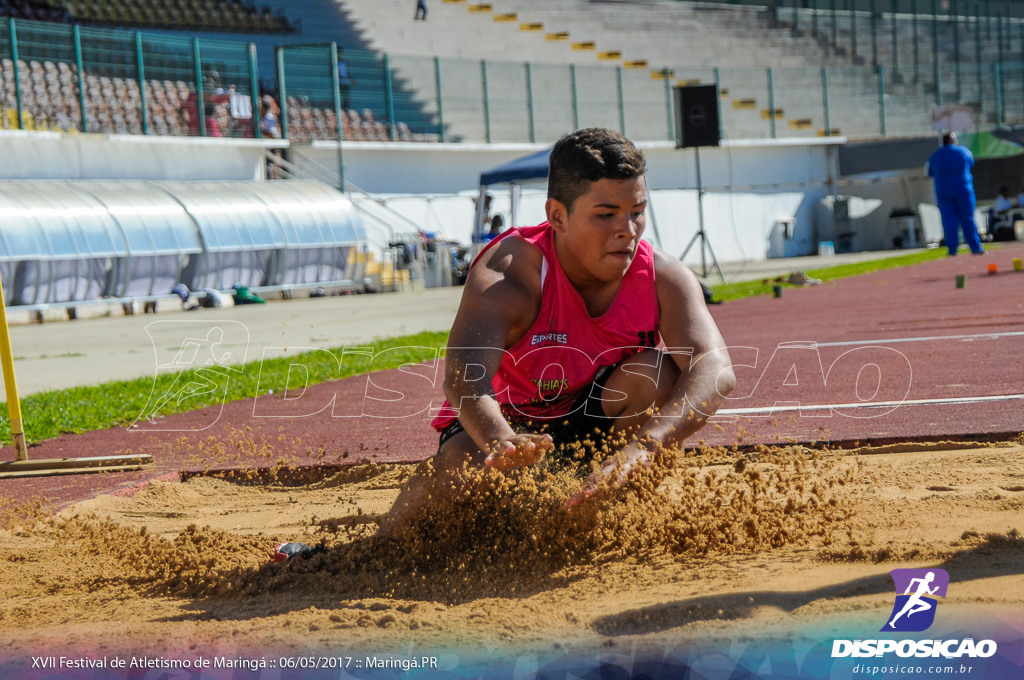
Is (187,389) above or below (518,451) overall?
below

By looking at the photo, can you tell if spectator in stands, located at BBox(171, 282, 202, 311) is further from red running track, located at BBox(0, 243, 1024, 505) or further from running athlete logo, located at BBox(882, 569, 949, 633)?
running athlete logo, located at BBox(882, 569, 949, 633)

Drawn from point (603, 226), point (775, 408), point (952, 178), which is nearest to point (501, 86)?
point (952, 178)

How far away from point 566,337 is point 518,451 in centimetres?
69

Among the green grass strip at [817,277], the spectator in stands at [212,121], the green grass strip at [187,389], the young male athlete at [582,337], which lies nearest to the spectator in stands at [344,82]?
the spectator in stands at [212,121]

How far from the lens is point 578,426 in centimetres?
371

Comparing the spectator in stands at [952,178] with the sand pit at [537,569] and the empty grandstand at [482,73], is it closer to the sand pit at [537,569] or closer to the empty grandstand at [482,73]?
the empty grandstand at [482,73]

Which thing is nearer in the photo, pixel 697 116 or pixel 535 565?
pixel 535 565

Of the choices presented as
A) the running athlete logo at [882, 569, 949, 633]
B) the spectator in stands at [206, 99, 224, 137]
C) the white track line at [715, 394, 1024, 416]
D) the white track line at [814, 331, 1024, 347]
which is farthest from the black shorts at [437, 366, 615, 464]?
the spectator in stands at [206, 99, 224, 137]

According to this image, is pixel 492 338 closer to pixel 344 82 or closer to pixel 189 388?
pixel 189 388

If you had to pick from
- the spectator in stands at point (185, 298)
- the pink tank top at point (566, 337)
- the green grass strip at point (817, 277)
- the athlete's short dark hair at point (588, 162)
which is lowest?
the green grass strip at point (817, 277)

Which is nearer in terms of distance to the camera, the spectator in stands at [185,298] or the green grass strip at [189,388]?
the green grass strip at [189,388]

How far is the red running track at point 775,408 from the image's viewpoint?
17.3ft

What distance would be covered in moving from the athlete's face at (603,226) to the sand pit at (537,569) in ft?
2.07

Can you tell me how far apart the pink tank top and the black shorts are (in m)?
0.02
